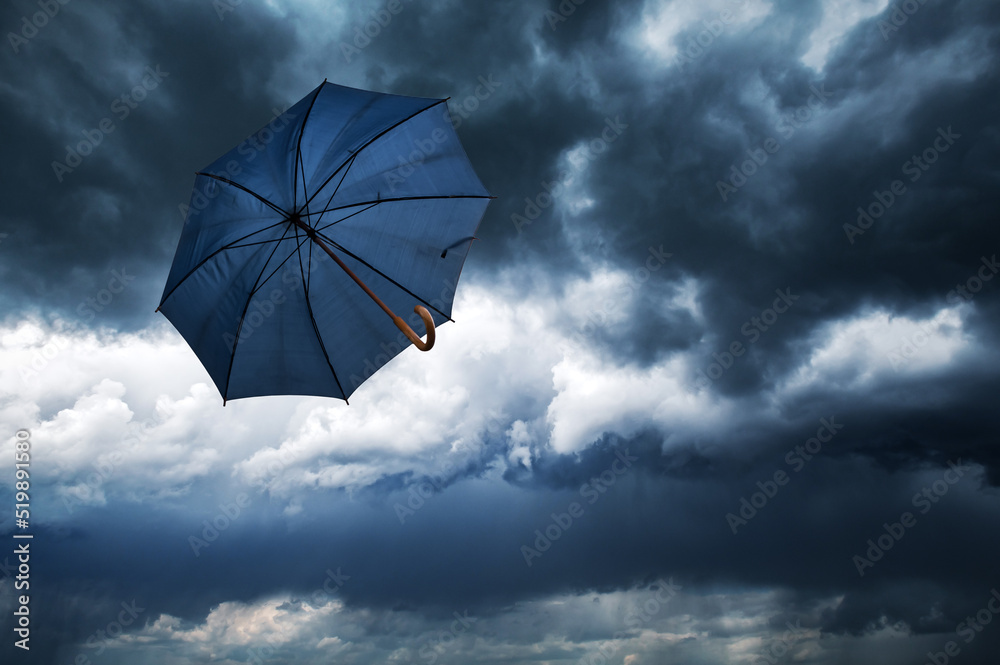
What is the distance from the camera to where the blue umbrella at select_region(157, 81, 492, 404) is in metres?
12.4

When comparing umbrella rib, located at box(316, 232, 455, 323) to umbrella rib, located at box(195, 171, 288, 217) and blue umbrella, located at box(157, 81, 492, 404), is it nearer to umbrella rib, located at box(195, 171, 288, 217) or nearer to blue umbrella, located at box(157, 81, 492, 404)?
blue umbrella, located at box(157, 81, 492, 404)

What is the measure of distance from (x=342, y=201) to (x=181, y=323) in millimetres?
4923

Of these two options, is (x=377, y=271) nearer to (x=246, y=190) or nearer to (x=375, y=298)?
(x=375, y=298)

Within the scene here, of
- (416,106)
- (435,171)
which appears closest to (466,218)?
(435,171)

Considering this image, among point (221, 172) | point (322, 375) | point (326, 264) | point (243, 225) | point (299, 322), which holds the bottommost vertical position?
point (322, 375)

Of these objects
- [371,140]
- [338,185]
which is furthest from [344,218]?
[371,140]

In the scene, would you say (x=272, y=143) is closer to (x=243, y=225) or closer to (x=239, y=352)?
(x=243, y=225)

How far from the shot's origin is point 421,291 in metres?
13.5

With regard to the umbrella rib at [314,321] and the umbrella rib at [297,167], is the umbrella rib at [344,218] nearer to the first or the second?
the umbrella rib at [314,321]

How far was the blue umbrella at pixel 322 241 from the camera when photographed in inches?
489

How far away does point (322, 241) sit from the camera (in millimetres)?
12492

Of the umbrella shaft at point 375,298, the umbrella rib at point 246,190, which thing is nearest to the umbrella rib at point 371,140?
the umbrella shaft at point 375,298

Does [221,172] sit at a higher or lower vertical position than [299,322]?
higher

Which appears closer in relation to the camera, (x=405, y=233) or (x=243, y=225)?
(x=243, y=225)
